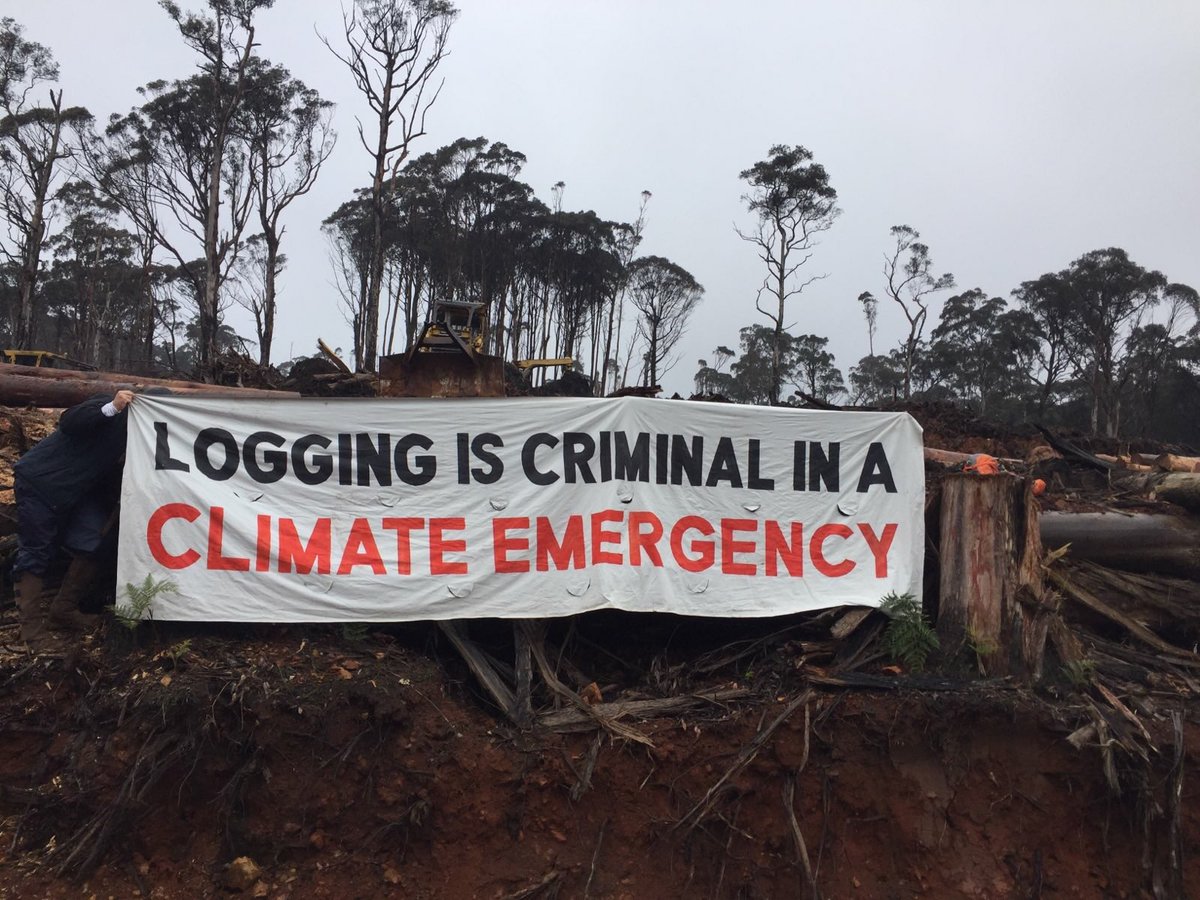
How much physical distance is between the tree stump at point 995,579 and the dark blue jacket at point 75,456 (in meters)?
5.27

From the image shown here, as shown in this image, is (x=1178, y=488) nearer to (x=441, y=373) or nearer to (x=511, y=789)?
(x=511, y=789)

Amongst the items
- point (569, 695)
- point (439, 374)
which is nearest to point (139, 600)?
point (569, 695)

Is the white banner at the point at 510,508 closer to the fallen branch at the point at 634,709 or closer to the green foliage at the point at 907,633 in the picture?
the green foliage at the point at 907,633

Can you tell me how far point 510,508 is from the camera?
4.44 m

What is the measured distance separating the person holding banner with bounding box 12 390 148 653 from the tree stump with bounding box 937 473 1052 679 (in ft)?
17.2

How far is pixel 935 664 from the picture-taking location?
4.46 metres

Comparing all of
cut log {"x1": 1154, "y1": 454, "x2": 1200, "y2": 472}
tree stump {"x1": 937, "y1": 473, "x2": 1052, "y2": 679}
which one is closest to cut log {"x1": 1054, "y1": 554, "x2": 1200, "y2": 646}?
tree stump {"x1": 937, "y1": 473, "x2": 1052, "y2": 679}

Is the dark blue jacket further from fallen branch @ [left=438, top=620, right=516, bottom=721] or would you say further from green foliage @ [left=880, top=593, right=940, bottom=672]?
green foliage @ [left=880, top=593, right=940, bottom=672]

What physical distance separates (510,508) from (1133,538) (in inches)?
180

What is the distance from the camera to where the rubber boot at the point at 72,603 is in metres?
4.18

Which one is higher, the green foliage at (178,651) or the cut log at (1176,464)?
the cut log at (1176,464)

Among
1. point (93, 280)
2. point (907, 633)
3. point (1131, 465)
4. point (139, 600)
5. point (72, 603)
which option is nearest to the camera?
point (139, 600)

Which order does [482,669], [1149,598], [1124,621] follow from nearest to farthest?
[482,669], [1124,621], [1149,598]

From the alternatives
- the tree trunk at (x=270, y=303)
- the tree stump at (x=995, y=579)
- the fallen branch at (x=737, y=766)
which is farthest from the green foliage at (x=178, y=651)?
the tree trunk at (x=270, y=303)
